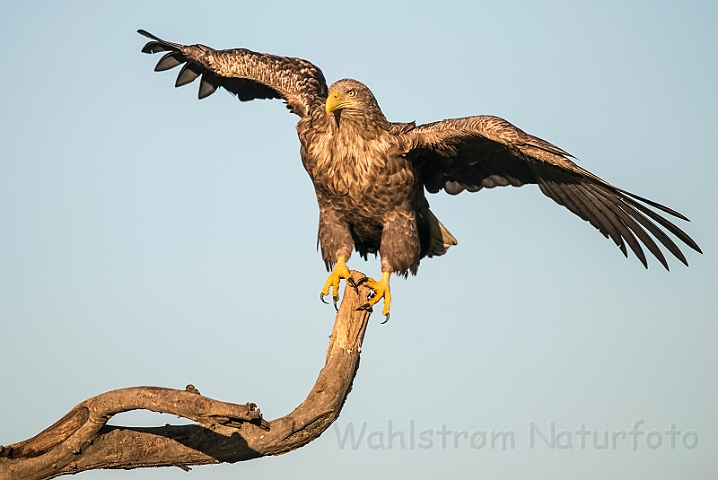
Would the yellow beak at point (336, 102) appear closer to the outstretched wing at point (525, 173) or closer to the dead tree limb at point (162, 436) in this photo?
the outstretched wing at point (525, 173)

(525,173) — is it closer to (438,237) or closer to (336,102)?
(438,237)

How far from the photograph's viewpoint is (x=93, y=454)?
5.96 metres

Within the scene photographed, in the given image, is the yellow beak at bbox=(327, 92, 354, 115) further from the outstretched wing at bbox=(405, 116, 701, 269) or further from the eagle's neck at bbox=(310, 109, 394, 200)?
the outstretched wing at bbox=(405, 116, 701, 269)

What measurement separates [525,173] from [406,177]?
1.33 metres

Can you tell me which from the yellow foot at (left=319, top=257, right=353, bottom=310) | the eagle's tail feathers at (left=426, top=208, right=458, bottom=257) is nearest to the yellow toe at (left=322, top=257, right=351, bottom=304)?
the yellow foot at (left=319, top=257, right=353, bottom=310)

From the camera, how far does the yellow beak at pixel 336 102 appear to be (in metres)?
8.55

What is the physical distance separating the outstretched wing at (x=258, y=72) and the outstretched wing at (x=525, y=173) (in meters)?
1.39

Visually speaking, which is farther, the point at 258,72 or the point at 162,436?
the point at 258,72

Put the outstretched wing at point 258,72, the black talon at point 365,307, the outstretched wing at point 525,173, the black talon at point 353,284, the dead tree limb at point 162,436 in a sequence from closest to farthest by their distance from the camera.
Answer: the dead tree limb at point 162,436 → the black talon at point 365,307 → the black talon at point 353,284 → the outstretched wing at point 525,173 → the outstretched wing at point 258,72

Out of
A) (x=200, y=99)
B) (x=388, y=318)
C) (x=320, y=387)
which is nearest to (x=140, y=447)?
(x=320, y=387)

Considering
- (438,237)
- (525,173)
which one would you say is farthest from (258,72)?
(525,173)

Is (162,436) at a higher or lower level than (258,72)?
lower

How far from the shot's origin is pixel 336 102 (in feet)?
28.4

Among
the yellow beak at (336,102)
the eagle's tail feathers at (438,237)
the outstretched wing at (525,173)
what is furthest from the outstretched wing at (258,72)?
the eagle's tail feathers at (438,237)
